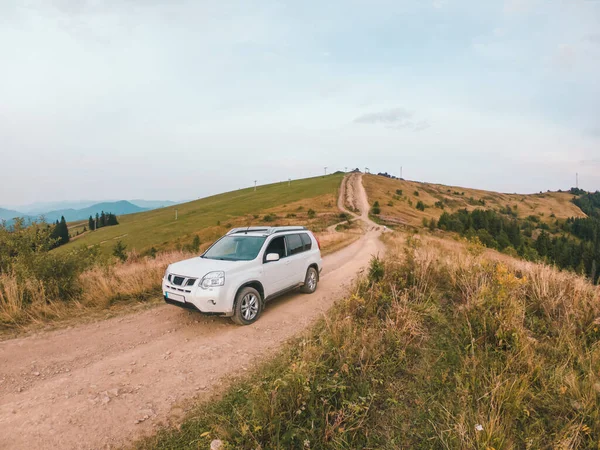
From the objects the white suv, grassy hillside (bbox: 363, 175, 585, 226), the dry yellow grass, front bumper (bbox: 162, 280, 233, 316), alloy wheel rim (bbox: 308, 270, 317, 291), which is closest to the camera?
front bumper (bbox: 162, 280, 233, 316)

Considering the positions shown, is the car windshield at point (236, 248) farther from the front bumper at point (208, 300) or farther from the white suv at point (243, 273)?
the front bumper at point (208, 300)

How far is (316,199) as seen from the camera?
7131 centimetres

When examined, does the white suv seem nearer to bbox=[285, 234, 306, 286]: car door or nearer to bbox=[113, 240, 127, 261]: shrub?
bbox=[285, 234, 306, 286]: car door

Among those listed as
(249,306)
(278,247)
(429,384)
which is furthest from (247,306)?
(429,384)

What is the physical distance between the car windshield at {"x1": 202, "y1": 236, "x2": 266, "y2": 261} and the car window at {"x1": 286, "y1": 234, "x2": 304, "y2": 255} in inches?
40.5

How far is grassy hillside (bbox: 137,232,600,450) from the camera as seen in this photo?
3.06m

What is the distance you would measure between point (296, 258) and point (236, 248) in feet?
5.84

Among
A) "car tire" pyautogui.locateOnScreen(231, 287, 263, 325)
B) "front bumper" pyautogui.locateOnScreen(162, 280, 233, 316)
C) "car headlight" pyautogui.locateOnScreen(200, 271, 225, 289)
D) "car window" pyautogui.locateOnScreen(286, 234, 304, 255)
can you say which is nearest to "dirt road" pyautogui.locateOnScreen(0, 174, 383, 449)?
"car tire" pyautogui.locateOnScreen(231, 287, 263, 325)

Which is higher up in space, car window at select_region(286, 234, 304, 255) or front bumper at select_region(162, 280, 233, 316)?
car window at select_region(286, 234, 304, 255)

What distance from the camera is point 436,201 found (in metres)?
101

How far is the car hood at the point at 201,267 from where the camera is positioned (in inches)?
256

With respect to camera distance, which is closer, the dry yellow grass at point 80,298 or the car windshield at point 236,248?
the dry yellow grass at point 80,298

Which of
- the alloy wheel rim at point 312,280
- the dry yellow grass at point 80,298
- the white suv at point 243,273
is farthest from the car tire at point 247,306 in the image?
the dry yellow grass at point 80,298

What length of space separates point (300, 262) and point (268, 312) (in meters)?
1.81
